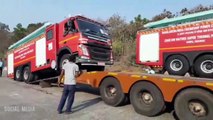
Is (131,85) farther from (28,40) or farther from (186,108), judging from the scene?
(28,40)

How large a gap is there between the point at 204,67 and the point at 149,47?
2834 mm

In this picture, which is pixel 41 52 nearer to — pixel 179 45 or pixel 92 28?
pixel 92 28

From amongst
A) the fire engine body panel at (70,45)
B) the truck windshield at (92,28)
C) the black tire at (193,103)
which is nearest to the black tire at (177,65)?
the fire engine body panel at (70,45)

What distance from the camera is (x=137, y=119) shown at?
7.11m

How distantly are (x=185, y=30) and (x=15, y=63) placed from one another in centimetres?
915

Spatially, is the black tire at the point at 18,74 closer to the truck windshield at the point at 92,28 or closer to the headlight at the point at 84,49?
the truck windshield at the point at 92,28

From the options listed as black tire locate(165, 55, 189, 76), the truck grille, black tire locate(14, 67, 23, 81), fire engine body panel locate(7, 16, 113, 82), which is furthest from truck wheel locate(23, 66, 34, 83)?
black tire locate(165, 55, 189, 76)

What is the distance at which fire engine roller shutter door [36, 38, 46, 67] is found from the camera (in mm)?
12756

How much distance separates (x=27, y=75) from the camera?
1465 centimetres

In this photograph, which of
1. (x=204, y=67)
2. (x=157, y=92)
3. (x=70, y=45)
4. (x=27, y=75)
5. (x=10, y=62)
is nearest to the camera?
(x=157, y=92)

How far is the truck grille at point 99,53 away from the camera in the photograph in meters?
10.7

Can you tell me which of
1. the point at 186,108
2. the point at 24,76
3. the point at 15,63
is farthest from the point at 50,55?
the point at 186,108

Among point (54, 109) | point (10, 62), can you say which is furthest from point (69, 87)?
point (10, 62)

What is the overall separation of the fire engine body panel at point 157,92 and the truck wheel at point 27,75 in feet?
19.2
